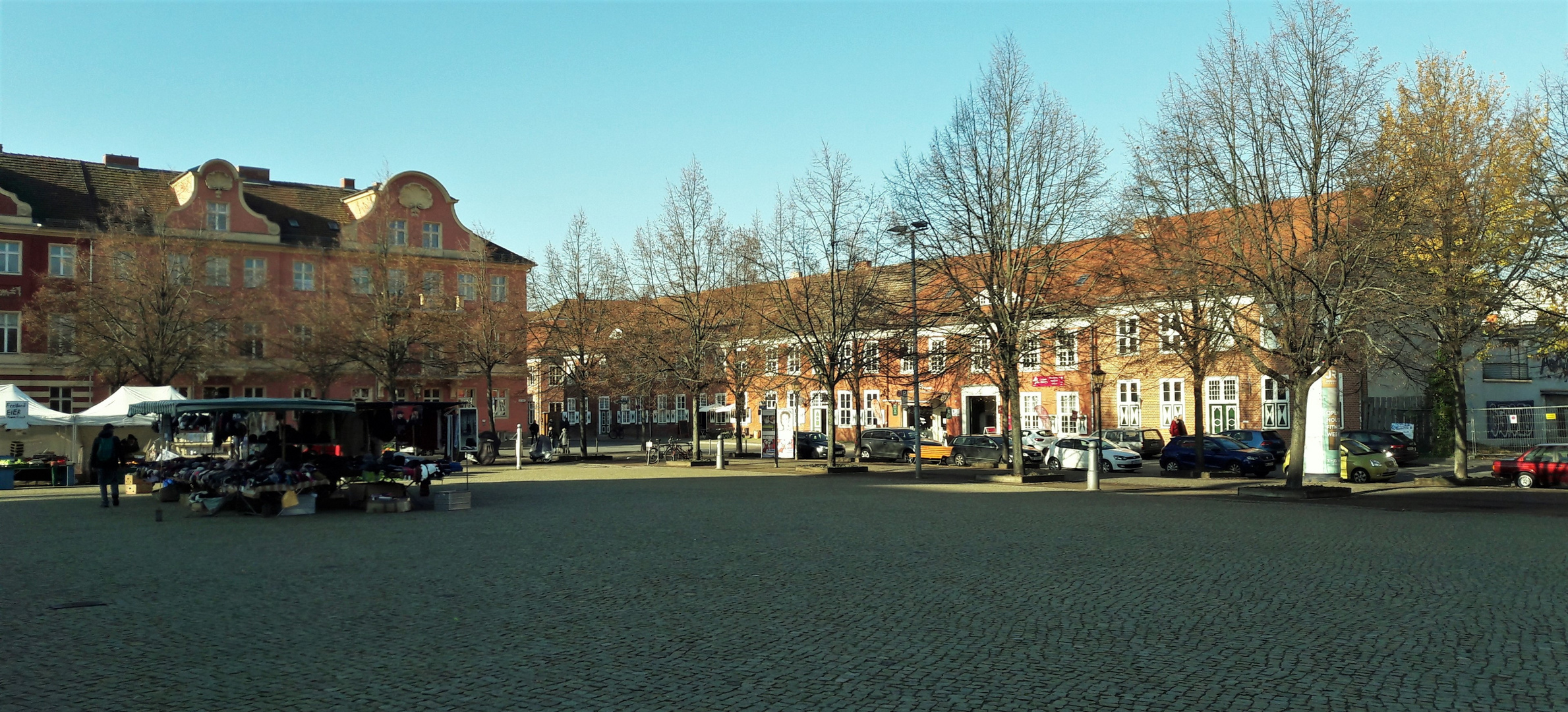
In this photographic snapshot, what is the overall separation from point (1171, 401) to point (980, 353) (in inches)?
1030

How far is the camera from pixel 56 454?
114ft

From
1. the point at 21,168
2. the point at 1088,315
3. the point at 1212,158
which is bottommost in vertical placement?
the point at 1088,315

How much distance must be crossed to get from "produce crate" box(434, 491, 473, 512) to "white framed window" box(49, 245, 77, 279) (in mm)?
39417

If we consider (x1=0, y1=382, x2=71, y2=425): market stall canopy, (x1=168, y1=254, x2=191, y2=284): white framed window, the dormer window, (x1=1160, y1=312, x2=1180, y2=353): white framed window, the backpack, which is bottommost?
the backpack

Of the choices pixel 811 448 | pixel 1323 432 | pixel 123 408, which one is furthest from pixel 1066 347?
pixel 123 408

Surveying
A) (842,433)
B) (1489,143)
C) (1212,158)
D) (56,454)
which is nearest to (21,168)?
(56,454)

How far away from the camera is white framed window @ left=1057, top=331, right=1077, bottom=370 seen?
32.8 metres

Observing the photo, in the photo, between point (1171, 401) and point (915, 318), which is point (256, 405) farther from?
point (1171, 401)

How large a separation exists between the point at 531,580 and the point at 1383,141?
23.0 metres

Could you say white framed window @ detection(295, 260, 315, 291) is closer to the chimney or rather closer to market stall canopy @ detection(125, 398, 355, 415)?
the chimney

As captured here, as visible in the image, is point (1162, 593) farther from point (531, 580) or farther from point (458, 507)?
point (458, 507)

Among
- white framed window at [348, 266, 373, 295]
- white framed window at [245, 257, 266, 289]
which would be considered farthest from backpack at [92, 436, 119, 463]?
white framed window at [245, 257, 266, 289]

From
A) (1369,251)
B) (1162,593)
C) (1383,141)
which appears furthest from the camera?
(1383,141)

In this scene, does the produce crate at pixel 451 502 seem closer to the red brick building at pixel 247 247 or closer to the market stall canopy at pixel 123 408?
the market stall canopy at pixel 123 408
